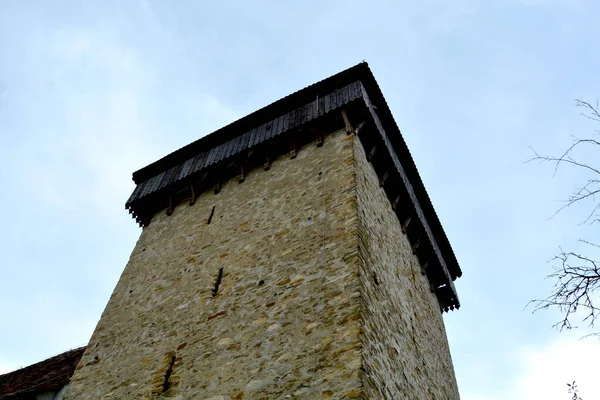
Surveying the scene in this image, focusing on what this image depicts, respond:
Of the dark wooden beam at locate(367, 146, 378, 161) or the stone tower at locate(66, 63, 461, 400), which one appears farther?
the dark wooden beam at locate(367, 146, 378, 161)

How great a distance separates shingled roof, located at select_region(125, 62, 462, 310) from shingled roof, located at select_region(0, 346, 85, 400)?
11.0 feet

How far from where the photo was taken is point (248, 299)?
672 cm

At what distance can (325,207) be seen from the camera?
24.4 ft

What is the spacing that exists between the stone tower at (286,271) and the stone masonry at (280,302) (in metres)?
0.02

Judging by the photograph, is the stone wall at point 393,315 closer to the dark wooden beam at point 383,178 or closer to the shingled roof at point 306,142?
the dark wooden beam at point 383,178

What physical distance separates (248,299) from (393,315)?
2026mm

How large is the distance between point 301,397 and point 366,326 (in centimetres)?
108

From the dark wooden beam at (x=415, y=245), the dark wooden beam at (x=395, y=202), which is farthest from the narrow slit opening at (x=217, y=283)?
the dark wooden beam at (x=415, y=245)

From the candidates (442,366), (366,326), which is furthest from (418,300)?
(366,326)

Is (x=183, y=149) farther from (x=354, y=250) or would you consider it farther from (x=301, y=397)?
(x=301, y=397)

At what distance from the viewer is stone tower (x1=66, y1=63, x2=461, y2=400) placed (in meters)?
5.70

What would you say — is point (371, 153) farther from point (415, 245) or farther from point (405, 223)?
point (415, 245)

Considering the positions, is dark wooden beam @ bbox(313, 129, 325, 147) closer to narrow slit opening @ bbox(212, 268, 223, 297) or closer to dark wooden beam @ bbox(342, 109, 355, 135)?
dark wooden beam @ bbox(342, 109, 355, 135)

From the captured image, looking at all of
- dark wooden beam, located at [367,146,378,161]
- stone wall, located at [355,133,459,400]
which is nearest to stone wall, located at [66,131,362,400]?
stone wall, located at [355,133,459,400]
